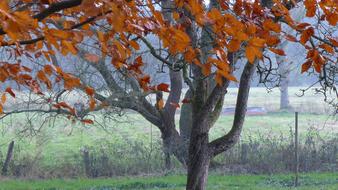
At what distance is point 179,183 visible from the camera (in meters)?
12.9

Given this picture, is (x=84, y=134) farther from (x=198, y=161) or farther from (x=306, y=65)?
(x=306, y=65)

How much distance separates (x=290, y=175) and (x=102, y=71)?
5396 millimetres

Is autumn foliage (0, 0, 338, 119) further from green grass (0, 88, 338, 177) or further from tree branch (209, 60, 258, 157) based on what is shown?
green grass (0, 88, 338, 177)

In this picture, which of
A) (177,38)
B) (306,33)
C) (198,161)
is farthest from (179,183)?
(177,38)

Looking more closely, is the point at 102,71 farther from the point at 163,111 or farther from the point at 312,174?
the point at 312,174

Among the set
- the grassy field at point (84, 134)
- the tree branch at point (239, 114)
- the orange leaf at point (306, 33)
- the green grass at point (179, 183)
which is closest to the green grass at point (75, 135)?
the grassy field at point (84, 134)

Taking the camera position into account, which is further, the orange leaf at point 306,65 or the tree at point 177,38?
the orange leaf at point 306,65

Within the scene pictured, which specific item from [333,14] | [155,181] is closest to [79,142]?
[155,181]

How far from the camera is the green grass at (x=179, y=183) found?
41.1 ft

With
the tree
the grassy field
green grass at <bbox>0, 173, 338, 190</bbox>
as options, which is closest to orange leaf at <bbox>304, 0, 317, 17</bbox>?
the tree

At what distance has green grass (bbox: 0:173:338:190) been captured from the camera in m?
12.5

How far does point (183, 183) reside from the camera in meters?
12.9

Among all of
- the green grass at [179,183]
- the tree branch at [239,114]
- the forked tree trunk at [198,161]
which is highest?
the tree branch at [239,114]

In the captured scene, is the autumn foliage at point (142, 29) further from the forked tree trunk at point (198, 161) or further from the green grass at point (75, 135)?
the green grass at point (75, 135)
